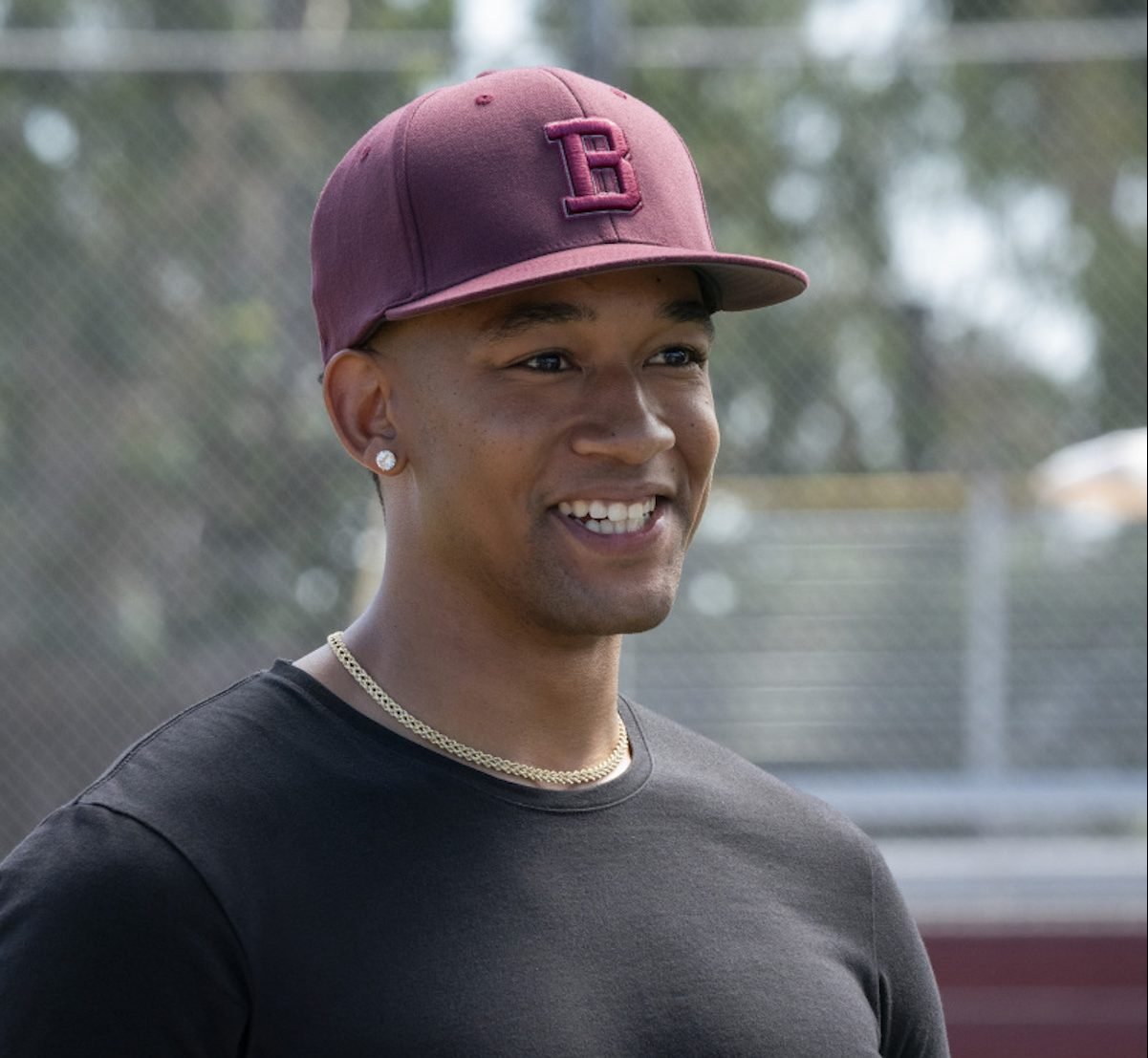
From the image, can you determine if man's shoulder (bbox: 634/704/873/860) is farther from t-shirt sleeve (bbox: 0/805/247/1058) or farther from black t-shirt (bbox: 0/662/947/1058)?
t-shirt sleeve (bbox: 0/805/247/1058)

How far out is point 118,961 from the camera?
1.53 metres

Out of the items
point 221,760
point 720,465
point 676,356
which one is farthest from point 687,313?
point 720,465

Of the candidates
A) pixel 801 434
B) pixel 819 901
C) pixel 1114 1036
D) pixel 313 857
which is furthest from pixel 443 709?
pixel 801 434

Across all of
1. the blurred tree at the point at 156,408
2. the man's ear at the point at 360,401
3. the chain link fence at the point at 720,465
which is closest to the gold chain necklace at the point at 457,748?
the man's ear at the point at 360,401

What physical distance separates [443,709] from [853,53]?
419 cm

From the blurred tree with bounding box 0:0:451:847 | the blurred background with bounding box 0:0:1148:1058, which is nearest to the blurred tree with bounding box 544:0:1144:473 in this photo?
the blurred background with bounding box 0:0:1148:1058

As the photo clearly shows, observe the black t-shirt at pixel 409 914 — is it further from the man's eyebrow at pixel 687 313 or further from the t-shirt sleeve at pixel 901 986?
the man's eyebrow at pixel 687 313

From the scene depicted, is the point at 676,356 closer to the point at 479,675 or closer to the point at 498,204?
the point at 498,204

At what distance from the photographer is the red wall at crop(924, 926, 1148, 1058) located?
5.38 metres

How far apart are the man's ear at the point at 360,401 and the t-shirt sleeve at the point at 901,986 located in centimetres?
71

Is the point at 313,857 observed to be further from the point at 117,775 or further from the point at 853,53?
the point at 853,53

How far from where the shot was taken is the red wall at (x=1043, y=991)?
538cm

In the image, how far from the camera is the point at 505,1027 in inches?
63.3

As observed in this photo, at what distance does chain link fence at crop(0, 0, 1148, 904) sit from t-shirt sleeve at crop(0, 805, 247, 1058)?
158 inches
